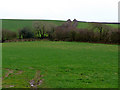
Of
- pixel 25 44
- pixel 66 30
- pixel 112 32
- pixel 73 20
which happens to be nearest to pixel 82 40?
pixel 66 30

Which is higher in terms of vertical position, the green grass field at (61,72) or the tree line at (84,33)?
the tree line at (84,33)

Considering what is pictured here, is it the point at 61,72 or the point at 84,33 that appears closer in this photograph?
the point at 61,72

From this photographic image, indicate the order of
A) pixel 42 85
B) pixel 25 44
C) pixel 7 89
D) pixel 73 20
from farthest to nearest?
pixel 73 20 → pixel 25 44 → pixel 42 85 → pixel 7 89

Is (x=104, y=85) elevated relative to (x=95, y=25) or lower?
lower

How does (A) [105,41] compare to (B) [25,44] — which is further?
(A) [105,41]

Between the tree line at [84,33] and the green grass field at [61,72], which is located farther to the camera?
the tree line at [84,33]

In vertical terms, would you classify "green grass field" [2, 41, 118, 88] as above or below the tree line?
below

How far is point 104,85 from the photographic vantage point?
10391 millimetres

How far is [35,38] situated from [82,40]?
108 feet

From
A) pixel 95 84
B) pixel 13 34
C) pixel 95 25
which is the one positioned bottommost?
pixel 95 84

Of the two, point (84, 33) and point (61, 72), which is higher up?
point (84, 33)

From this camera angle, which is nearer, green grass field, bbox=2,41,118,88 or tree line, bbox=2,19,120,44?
green grass field, bbox=2,41,118,88

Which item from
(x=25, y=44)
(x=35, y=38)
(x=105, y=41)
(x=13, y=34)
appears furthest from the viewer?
(x=105, y=41)

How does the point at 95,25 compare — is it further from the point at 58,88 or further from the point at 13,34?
the point at 58,88
